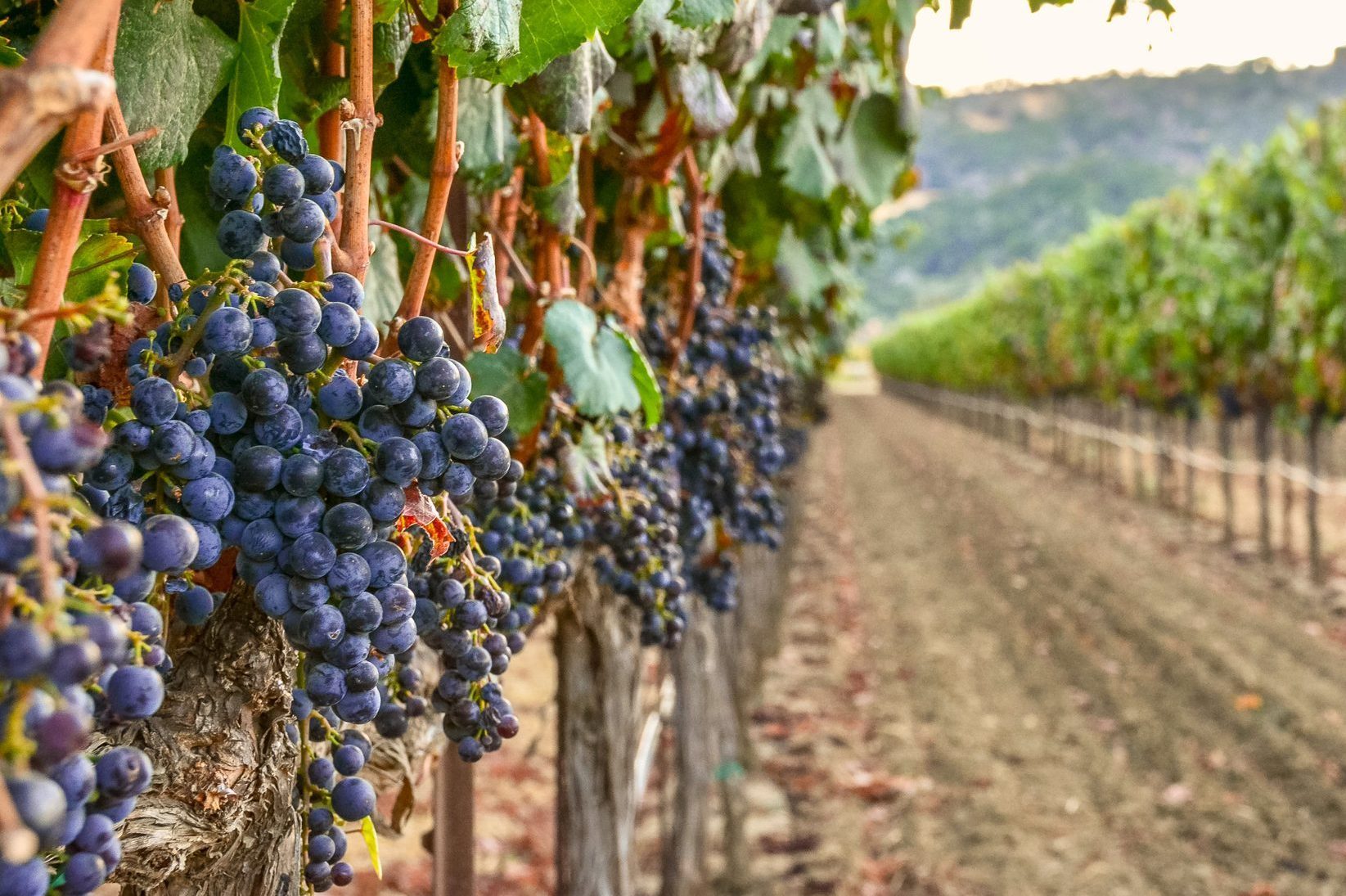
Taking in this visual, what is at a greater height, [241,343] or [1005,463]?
[241,343]

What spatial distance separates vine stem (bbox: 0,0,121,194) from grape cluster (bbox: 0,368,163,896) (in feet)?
0.33

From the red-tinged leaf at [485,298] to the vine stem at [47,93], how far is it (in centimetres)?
41

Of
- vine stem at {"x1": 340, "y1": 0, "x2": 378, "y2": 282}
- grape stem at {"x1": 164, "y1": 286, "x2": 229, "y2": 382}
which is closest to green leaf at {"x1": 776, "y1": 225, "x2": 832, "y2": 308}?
vine stem at {"x1": 340, "y1": 0, "x2": 378, "y2": 282}

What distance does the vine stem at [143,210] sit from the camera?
0.81m

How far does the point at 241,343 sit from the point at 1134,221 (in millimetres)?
18972

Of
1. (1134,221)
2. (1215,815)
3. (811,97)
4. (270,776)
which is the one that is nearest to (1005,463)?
(1134,221)

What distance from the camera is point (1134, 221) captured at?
57.7 ft

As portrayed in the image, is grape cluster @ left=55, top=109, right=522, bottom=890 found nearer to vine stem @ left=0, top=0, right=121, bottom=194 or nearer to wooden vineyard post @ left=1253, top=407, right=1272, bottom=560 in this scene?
vine stem @ left=0, top=0, right=121, bottom=194

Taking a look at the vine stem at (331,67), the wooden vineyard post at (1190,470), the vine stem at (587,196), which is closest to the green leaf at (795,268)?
the vine stem at (587,196)

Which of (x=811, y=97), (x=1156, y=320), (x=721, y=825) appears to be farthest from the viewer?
(x=1156, y=320)

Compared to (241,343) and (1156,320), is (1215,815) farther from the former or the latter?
(1156,320)

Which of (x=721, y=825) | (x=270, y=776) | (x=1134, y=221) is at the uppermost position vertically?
(x=1134, y=221)

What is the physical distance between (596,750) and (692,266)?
1.35 meters

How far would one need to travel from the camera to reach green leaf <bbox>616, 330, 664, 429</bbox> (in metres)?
1.72
